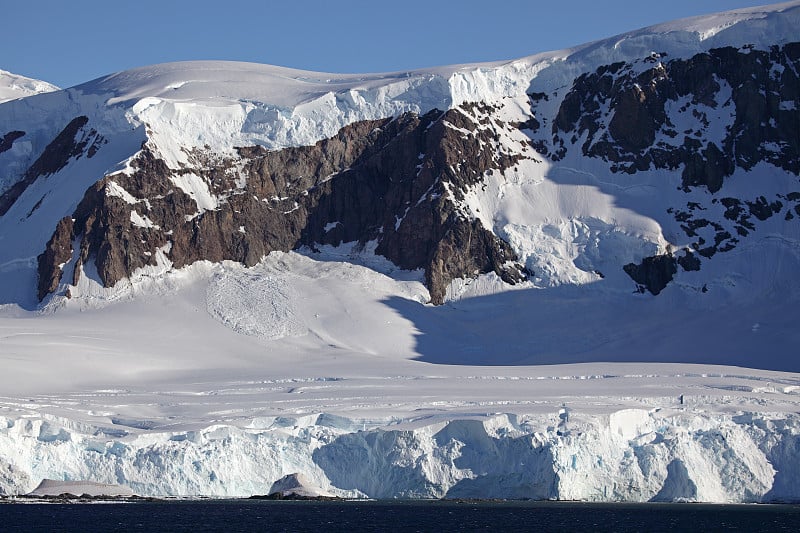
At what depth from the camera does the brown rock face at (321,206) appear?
130375mm

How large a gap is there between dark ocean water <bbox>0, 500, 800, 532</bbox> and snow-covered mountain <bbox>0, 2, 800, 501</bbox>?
16.8 meters

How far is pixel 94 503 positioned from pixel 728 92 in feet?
252

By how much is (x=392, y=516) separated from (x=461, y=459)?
855 cm

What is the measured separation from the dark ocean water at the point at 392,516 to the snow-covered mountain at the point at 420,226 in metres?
16.8

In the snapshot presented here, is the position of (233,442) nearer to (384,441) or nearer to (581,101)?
(384,441)

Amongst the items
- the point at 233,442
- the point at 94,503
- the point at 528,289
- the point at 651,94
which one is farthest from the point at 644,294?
the point at 94,503

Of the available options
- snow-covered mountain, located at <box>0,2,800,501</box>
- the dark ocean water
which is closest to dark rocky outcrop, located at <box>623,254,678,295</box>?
snow-covered mountain, located at <box>0,2,800,501</box>

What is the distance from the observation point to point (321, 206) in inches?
5413

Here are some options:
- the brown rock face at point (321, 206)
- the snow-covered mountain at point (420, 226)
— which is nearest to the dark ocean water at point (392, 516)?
the snow-covered mountain at point (420, 226)

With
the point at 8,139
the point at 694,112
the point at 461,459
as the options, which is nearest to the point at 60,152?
the point at 8,139

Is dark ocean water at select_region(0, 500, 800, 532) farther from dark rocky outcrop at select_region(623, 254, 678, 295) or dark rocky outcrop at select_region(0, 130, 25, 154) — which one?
dark rocky outcrop at select_region(0, 130, 25, 154)

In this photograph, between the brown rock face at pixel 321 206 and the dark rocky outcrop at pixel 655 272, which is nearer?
the dark rocky outcrop at pixel 655 272

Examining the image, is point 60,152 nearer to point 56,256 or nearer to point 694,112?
point 56,256

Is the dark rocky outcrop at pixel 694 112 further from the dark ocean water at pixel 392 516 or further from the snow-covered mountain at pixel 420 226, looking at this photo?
the dark ocean water at pixel 392 516
